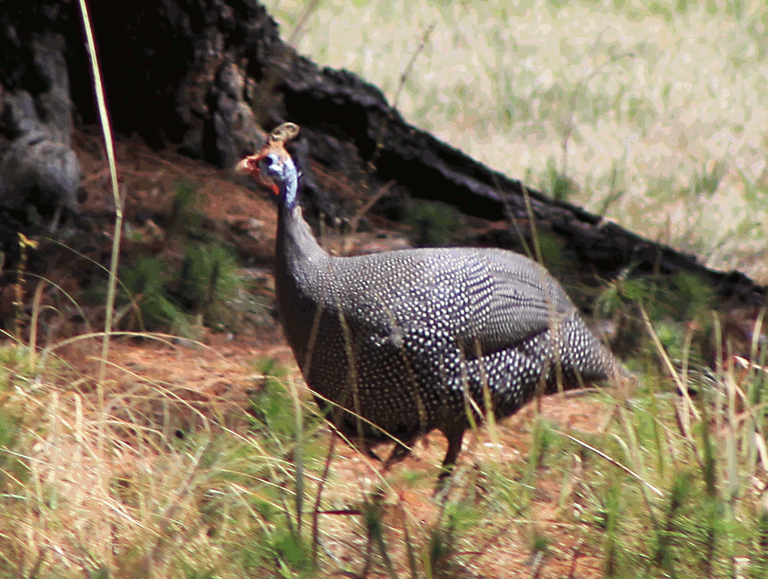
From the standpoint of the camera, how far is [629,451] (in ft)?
6.59

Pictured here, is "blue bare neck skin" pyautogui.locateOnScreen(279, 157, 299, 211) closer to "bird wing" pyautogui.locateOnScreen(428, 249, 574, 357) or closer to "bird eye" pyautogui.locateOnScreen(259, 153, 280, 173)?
"bird eye" pyautogui.locateOnScreen(259, 153, 280, 173)

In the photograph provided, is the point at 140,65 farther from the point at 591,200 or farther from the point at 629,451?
the point at 629,451

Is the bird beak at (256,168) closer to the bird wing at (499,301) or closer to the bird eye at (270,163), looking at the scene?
the bird eye at (270,163)

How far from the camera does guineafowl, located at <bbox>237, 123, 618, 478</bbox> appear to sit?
231cm

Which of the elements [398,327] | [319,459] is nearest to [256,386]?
[319,459]

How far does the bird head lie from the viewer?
2.40 m

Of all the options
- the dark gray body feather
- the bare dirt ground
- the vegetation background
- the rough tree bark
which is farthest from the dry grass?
the dark gray body feather

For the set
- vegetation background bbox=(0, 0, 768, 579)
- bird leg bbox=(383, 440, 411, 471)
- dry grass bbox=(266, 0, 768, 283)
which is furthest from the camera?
dry grass bbox=(266, 0, 768, 283)

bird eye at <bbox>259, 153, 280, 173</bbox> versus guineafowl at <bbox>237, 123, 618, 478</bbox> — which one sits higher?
bird eye at <bbox>259, 153, 280, 173</bbox>

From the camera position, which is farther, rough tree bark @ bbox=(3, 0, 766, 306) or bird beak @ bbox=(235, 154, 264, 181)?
rough tree bark @ bbox=(3, 0, 766, 306)

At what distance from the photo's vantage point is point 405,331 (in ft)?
7.64

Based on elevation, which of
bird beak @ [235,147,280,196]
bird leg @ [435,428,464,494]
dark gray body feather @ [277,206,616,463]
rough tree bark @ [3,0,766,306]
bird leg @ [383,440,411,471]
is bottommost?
bird leg @ [383,440,411,471]

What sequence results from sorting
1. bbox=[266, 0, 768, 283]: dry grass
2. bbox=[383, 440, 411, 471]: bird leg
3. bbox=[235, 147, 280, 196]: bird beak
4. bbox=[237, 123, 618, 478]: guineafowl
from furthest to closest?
bbox=[266, 0, 768, 283]: dry grass, bbox=[383, 440, 411, 471]: bird leg, bbox=[235, 147, 280, 196]: bird beak, bbox=[237, 123, 618, 478]: guineafowl

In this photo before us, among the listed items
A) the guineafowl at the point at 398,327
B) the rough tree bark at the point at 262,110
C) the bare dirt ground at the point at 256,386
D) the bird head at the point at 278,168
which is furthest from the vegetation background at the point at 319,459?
the bird head at the point at 278,168
